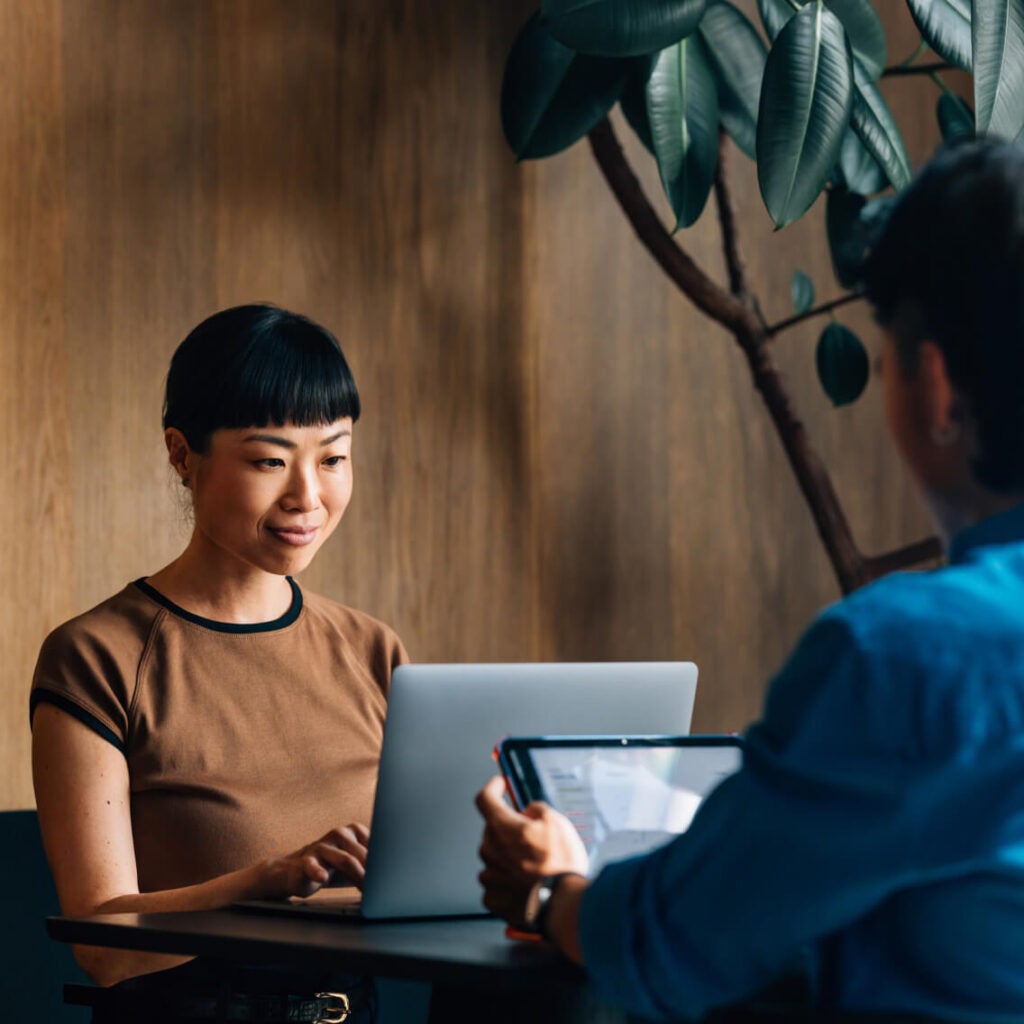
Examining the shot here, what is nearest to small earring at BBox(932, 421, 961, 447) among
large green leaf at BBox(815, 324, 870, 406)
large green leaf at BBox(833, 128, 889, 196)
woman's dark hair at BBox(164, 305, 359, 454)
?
woman's dark hair at BBox(164, 305, 359, 454)

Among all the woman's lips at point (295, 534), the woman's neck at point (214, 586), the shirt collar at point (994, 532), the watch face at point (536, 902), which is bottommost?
the watch face at point (536, 902)

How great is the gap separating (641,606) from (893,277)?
239 cm

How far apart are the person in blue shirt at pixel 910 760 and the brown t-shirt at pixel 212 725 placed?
869 mm

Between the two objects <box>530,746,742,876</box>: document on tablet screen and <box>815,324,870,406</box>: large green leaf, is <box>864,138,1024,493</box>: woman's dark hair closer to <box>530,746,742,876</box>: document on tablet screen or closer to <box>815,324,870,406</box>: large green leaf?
<box>530,746,742,876</box>: document on tablet screen

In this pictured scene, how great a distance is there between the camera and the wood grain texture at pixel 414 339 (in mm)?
2471

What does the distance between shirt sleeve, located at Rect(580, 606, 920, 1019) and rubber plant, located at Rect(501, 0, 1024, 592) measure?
1182 millimetres

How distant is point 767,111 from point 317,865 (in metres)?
1.44

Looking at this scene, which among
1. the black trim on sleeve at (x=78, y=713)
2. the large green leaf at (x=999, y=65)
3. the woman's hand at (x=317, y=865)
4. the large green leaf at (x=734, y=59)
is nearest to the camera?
the woman's hand at (x=317, y=865)

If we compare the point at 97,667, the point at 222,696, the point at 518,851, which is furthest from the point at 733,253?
the point at 518,851

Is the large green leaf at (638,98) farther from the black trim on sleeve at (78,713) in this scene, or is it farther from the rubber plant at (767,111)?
the black trim on sleeve at (78,713)

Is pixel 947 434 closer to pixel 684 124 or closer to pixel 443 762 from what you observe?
pixel 443 762

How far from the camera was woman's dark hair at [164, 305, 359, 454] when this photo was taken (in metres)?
1.87

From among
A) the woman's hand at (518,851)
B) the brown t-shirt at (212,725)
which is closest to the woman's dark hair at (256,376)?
the brown t-shirt at (212,725)

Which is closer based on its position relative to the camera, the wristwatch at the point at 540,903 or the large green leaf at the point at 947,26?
the wristwatch at the point at 540,903
